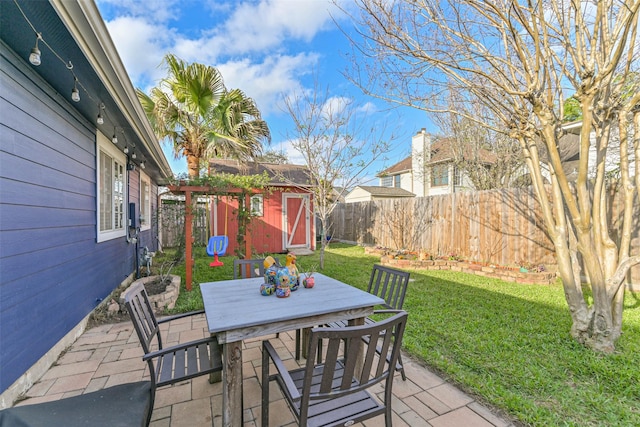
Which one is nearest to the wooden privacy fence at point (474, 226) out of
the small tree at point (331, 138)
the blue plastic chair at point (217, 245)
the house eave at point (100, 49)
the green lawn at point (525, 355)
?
the green lawn at point (525, 355)

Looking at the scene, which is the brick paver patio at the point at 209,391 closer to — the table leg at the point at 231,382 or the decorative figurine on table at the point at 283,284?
the table leg at the point at 231,382

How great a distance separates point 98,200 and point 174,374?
2.90 meters

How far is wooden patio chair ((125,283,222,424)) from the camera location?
1.58m

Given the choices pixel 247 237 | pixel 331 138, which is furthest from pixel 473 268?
pixel 247 237

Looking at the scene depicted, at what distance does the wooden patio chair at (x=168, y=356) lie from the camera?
158cm

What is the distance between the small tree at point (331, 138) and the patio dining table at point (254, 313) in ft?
13.9

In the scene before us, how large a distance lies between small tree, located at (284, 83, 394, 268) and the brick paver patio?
4170 millimetres

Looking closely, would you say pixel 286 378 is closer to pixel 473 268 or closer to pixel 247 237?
pixel 247 237

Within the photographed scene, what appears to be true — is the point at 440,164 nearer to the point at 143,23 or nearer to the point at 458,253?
the point at 458,253

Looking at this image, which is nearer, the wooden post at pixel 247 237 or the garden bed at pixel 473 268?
the garden bed at pixel 473 268

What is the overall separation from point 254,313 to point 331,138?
5470 mm

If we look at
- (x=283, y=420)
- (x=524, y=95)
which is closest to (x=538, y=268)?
(x=524, y=95)

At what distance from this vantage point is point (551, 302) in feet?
13.0

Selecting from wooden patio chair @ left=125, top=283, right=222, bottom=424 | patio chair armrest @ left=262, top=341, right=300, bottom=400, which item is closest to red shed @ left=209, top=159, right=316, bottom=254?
wooden patio chair @ left=125, top=283, right=222, bottom=424
